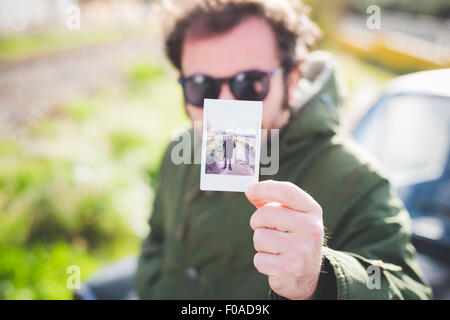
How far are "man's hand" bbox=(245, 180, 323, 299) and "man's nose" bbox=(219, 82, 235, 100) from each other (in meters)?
0.56

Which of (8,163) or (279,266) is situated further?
(8,163)

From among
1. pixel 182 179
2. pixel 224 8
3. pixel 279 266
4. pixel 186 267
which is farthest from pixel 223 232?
pixel 224 8

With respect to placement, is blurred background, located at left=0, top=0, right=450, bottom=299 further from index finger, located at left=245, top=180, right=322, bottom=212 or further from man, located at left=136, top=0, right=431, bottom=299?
index finger, located at left=245, top=180, right=322, bottom=212

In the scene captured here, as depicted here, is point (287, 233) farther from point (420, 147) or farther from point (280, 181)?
point (420, 147)

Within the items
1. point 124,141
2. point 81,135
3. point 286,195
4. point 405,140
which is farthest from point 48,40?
point 286,195

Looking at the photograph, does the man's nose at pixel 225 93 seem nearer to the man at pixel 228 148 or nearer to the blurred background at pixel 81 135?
the man at pixel 228 148

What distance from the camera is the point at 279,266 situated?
89 cm

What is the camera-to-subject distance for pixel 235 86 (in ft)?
4.46

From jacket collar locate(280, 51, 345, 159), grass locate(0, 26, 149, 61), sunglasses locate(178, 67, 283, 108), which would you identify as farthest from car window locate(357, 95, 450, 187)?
grass locate(0, 26, 149, 61)

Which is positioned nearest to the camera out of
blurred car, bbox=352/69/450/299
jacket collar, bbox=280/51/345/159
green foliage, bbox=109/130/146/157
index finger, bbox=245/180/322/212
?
index finger, bbox=245/180/322/212

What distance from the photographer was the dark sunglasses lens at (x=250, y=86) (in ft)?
4.43

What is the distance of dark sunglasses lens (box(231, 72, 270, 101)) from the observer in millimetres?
1350

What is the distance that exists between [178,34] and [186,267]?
1.16m
